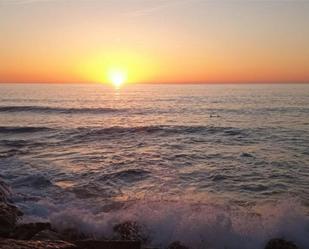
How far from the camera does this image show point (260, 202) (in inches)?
473

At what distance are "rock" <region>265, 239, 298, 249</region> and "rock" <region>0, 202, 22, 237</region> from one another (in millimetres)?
5524

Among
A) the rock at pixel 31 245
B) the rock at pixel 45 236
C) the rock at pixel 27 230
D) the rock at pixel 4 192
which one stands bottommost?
the rock at pixel 4 192

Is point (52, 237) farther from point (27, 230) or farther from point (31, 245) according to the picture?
point (31, 245)

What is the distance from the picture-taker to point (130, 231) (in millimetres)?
9852

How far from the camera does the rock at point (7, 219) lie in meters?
8.00

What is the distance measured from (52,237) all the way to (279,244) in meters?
4.95

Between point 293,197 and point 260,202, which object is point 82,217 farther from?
point 293,197

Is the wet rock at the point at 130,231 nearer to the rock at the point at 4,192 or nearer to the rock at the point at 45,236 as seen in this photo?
the rock at the point at 45,236

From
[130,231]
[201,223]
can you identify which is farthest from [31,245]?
[201,223]

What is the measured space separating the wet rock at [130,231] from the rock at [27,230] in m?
1.96

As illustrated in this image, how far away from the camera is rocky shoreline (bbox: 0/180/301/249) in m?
5.97

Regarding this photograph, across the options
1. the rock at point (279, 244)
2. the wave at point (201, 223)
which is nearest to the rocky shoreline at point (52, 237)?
the rock at point (279, 244)

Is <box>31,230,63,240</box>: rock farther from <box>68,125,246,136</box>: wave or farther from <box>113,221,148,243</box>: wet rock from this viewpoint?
<box>68,125,246,136</box>: wave

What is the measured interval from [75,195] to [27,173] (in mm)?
3786
